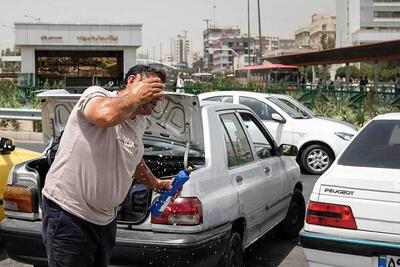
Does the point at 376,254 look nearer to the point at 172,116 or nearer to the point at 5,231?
the point at 172,116

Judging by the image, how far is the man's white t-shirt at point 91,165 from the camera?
2734 mm

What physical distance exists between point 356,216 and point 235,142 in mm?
1372

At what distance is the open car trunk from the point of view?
163 inches

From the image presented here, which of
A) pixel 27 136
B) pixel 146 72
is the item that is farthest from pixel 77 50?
pixel 146 72

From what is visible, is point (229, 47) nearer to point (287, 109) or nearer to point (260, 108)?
point (287, 109)

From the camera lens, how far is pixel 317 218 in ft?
13.0

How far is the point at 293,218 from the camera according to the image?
6.36 meters

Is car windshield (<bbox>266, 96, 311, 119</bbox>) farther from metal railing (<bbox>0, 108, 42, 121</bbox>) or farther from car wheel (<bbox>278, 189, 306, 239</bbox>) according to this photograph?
metal railing (<bbox>0, 108, 42, 121</bbox>)

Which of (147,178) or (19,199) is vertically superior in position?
(147,178)

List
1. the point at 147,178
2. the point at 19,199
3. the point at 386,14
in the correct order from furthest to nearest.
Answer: the point at 386,14
the point at 19,199
the point at 147,178

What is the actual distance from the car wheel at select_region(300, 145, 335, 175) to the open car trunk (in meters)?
6.89

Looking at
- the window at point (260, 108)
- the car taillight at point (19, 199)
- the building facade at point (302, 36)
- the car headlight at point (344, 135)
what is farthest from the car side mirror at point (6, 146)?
the building facade at point (302, 36)

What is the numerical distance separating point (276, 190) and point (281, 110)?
6.03 metres

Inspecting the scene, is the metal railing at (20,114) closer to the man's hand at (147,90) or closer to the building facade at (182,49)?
the man's hand at (147,90)
